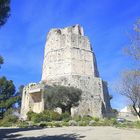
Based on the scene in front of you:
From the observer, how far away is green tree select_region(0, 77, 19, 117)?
206 ft

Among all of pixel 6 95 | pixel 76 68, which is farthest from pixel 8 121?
pixel 6 95

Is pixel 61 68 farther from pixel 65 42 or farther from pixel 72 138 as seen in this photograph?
pixel 72 138

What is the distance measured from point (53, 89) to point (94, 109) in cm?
953

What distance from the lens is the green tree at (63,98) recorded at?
45.4m

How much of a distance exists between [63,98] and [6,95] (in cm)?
2389

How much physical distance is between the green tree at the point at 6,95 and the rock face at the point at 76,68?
9550 mm

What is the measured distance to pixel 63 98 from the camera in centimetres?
4531

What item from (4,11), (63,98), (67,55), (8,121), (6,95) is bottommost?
(8,121)

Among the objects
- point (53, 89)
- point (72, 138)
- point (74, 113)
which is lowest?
point (72, 138)

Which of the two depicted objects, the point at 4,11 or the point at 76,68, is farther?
the point at 76,68

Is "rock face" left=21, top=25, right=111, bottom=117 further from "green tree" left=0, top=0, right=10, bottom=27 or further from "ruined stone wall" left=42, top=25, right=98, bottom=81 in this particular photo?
"green tree" left=0, top=0, right=10, bottom=27

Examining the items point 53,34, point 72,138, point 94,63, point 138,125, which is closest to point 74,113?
point 94,63

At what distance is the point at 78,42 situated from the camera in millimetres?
59938

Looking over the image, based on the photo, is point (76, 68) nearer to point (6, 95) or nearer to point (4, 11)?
point (6, 95)
